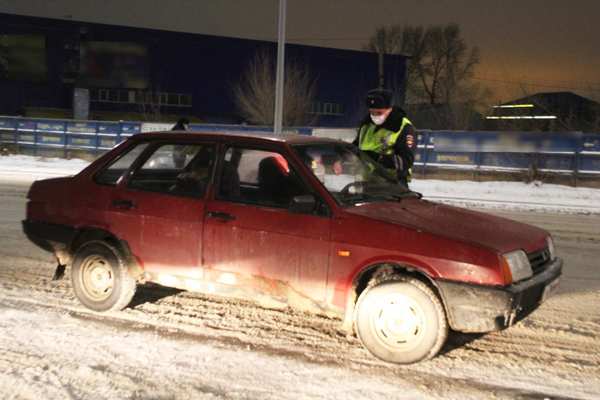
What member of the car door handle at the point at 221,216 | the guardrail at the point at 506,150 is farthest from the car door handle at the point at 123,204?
the guardrail at the point at 506,150

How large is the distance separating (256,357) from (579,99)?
33772mm

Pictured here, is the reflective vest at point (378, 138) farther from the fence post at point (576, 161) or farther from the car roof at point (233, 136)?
the fence post at point (576, 161)

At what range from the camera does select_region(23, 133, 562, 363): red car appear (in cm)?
386

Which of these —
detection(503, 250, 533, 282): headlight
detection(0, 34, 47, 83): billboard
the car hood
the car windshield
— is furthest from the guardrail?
detection(0, 34, 47, 83): billboard

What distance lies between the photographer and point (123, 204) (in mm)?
4832

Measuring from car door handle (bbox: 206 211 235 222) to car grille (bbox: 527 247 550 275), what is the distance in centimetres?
211

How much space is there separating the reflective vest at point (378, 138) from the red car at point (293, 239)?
942 mm

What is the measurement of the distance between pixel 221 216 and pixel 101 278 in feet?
4.32

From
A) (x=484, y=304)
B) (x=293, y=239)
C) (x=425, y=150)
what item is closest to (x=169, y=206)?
(x=293, y=239)

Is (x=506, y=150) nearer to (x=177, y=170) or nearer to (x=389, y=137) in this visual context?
(x=389, y=137)

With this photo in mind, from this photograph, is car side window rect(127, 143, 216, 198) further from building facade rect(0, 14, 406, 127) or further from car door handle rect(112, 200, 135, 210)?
building facade rect(0, 14, 406, 127)

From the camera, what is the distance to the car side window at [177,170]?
4637 mm

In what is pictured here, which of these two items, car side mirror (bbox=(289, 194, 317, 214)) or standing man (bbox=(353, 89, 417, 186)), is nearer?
car side mirror (bbox=(289, 194, 317, 214))

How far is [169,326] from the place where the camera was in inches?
183
